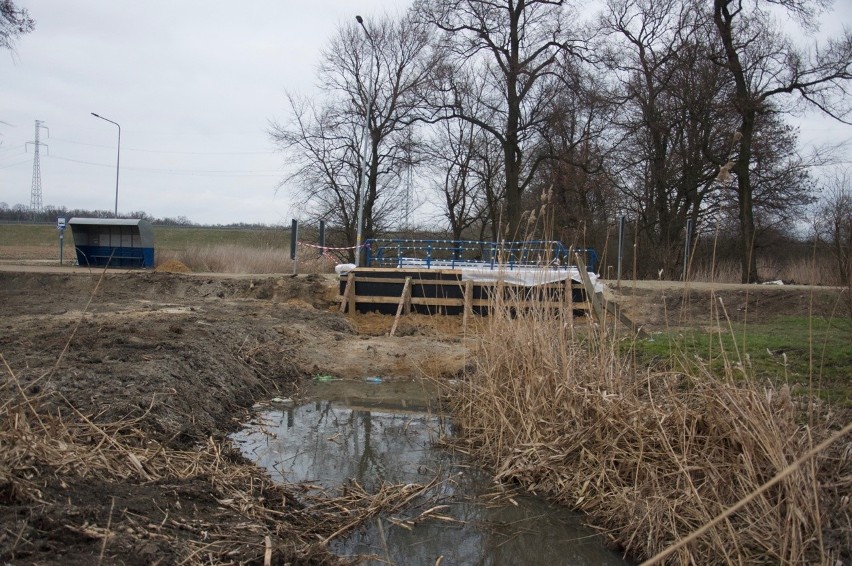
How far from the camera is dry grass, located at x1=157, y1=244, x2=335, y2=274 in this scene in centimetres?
2273

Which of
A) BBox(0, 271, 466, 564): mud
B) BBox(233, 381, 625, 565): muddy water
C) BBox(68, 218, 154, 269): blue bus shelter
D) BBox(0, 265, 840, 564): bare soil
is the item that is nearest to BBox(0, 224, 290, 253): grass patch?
BBox(68, 218, 154, 269): blue bus shelter

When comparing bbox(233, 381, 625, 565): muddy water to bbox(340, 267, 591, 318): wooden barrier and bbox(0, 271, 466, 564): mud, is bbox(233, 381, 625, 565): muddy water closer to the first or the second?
bbox(0, 271, 466, 564): mud

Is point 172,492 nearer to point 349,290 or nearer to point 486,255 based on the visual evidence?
point 349,290

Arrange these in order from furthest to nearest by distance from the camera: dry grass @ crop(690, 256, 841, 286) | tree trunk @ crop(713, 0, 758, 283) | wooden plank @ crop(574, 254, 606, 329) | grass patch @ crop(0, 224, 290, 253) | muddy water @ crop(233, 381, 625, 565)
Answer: grass patch @ crop(0, 224, 290, 253)
dry grass @ crop(690, 256, 841, 286)
tree trunk @ crop(713, 0, 758, 283)
wooden plank @ crop(574, 254, 606, 329)
muddy water @ crop(233, 381, 625, 565)

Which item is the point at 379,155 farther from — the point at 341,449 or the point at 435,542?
the point at 435,542

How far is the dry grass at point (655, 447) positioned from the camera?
134 inches

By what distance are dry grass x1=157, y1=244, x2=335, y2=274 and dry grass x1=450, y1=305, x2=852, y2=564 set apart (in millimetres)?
17168

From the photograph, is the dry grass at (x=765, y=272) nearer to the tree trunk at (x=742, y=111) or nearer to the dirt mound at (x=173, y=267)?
the tree trunk at (x=742, y=111)

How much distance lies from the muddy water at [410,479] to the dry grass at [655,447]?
0.24 m

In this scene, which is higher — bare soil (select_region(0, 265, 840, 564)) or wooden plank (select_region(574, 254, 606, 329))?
wooden plank (select_region(574, 254, 606, 329))

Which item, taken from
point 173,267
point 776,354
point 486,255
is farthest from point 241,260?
point 776,354

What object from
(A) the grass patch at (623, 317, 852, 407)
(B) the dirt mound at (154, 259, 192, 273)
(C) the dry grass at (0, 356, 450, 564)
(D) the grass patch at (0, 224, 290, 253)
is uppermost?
(D) the grass patch at (0, 224, 290, 253)

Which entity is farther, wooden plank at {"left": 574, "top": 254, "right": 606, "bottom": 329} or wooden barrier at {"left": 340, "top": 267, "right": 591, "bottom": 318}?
wooden barrier at {"left": 340, "top": 267, "right": 591, "bottom": 318}

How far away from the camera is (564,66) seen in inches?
860
